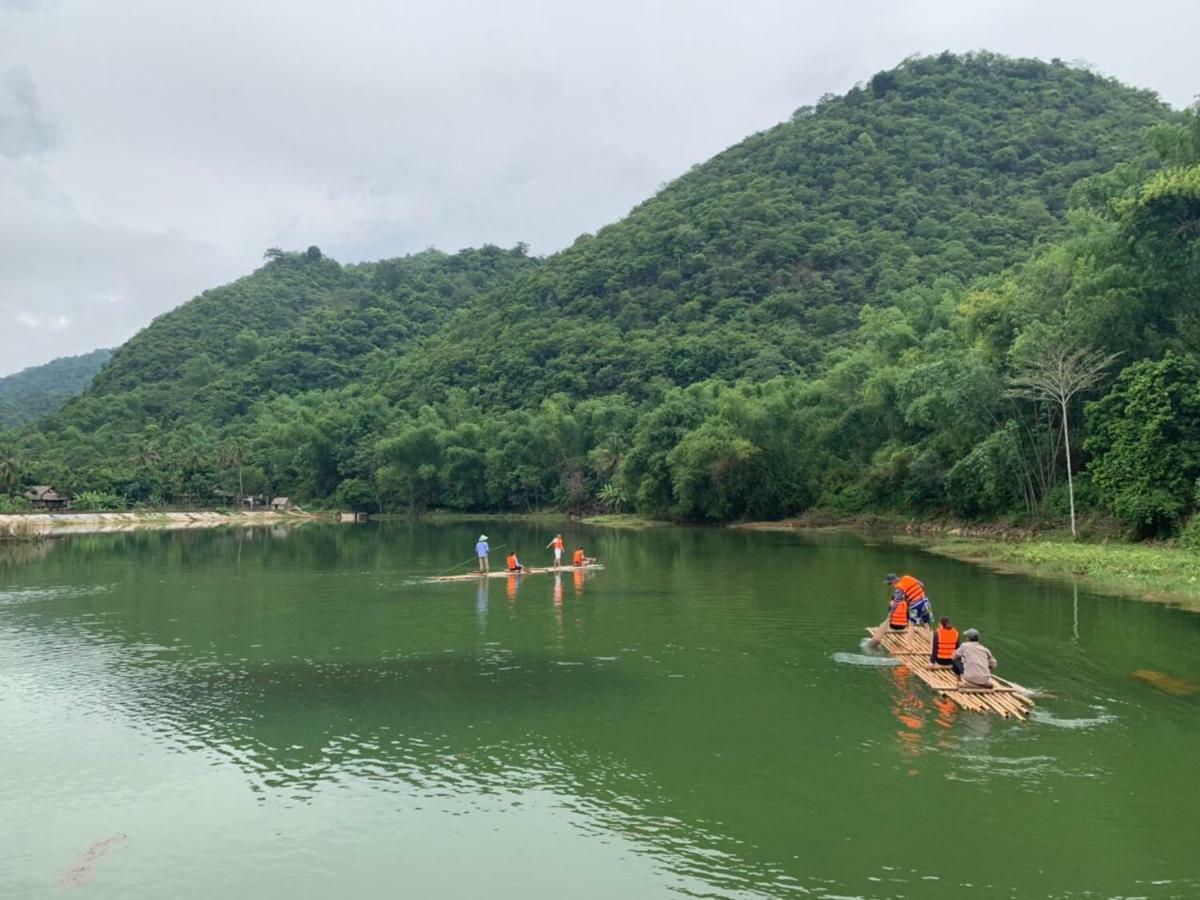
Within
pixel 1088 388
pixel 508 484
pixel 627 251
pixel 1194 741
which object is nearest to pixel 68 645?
pixel 1194 741

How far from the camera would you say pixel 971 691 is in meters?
15.6

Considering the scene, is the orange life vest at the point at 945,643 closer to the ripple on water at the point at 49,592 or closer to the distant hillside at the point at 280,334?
→ the ripple on water at the point at 49,592

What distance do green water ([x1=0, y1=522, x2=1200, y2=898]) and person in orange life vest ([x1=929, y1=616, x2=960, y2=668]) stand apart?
0.87 meters

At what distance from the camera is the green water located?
970 cm

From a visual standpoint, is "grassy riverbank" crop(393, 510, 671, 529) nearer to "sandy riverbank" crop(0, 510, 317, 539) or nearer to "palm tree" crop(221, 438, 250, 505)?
"sandy riverbank" crop(0, 510, 317, 539)

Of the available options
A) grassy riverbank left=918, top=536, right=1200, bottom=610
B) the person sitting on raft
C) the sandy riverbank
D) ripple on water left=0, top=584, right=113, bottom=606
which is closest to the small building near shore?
the sandy riverbank

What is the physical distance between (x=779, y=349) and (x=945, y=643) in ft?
266

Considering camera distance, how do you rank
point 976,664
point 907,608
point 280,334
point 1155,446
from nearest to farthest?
point 976,664 < point 907,608 < point 1155,446 < point 280,334

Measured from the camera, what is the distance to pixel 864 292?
10288 cm

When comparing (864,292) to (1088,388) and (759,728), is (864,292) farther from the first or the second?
(759,728)

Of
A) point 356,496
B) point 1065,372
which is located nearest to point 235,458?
point 356,496

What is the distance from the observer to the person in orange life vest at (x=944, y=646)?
56.9ft

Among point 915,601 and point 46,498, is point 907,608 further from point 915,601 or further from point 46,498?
point 46,498

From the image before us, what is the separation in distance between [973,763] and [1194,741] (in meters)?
3.84
